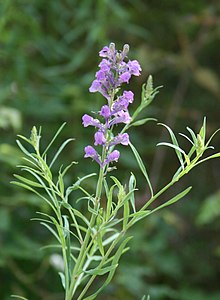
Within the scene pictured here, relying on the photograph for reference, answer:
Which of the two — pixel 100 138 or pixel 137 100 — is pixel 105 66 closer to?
pixel 100 138

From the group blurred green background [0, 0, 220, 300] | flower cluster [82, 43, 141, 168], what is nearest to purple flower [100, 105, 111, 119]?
flower cluster [82, 43, 141, 168]

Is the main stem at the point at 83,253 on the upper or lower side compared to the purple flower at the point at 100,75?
lower

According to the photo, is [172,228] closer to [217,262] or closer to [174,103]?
[217,262]

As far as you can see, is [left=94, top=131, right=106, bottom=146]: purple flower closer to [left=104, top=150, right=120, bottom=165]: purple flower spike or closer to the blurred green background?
[left=104, top=150, right=120, bottom=165]: purple flower spike

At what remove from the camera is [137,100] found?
3100 mm

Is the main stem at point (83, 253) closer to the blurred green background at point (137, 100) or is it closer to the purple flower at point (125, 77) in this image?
the purple flower at point (125, 77)

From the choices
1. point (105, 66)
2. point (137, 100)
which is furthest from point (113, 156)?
point (137, 100)

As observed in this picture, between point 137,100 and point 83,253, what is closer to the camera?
point 83,253

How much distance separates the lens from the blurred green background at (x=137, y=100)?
2432 millimetres

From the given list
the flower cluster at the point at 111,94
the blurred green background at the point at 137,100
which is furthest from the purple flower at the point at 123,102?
the blurred green background at the point at 137,100

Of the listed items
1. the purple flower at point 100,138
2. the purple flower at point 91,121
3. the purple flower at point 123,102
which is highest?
the purple flower at point 123,102

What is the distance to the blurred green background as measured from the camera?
2.43 m

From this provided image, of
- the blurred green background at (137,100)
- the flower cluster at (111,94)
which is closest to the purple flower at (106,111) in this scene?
the flower cluster at (111,94)

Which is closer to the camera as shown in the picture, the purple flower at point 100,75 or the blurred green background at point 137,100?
the purple flower at point 100,75
